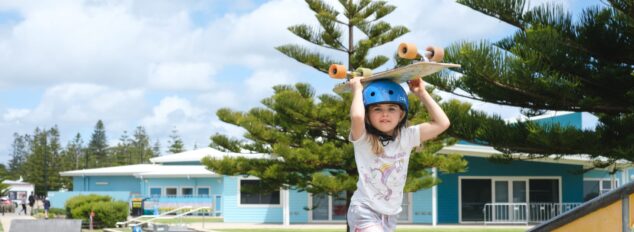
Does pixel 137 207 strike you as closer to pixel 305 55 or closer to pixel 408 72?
pixel 305 55

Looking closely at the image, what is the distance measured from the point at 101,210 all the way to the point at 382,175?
66.9 feet

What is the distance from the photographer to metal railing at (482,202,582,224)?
2391cm

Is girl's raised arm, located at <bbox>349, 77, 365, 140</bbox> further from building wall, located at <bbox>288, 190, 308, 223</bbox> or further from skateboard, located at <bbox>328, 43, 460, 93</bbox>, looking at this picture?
building wall, located at <bbox>288, 190, 308, 223</bbox>

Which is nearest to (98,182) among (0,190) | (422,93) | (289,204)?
(0,190)

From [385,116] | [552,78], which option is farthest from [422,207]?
[385,116]

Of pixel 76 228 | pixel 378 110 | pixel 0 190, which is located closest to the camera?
pixel 378 110

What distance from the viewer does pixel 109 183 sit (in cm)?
→ 3850

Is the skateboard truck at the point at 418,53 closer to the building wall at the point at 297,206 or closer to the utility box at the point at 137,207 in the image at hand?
the building wall at the point at 297,206

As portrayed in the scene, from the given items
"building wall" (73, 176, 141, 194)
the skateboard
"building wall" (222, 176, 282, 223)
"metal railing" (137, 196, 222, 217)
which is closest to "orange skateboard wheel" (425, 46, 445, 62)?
the skateboard

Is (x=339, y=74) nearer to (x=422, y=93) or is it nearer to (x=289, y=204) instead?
(x=422, y=93)

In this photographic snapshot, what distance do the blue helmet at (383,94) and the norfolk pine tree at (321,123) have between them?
11.1m

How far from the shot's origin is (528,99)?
27.2ft

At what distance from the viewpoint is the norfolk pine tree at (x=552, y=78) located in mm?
7527

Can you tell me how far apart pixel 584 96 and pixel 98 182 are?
33.2 m
